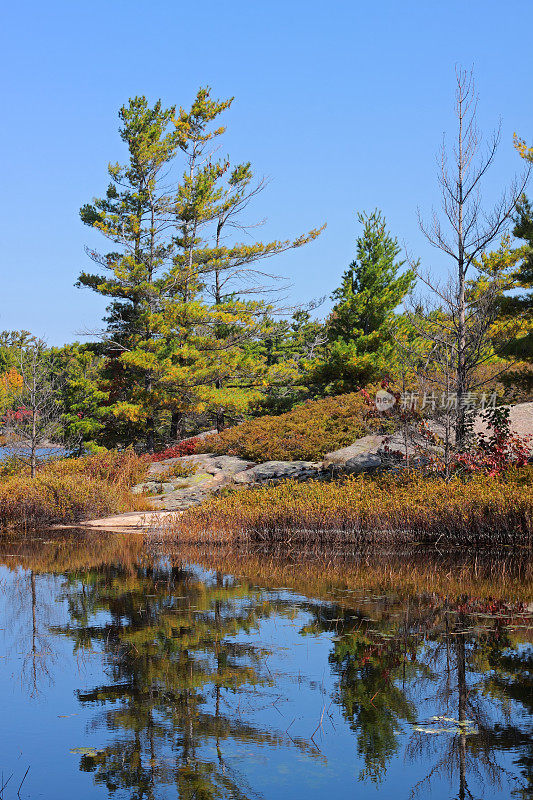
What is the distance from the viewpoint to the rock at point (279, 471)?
18.3 m

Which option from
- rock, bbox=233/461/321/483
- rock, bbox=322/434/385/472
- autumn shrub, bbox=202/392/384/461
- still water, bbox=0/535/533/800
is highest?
autumn shrub, bbox=202/392/384/461

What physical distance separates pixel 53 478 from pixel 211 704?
40.9 ft

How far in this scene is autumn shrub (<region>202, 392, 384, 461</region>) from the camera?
64.6 feet

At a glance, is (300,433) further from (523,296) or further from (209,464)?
(523,296)

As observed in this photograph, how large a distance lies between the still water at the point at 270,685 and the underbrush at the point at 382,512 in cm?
154

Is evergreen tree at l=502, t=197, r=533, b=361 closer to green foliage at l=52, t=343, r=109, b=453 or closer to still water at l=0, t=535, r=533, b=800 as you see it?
still water at l=0, t=535, r=533, b=800

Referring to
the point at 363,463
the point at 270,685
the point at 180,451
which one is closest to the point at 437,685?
the point at 270,685

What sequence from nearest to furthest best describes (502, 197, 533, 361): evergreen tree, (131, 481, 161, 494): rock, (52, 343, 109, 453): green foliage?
(502, 197, 533, 361): evergreen tree
(131, 481, 161, 494): rock
(52, 343, 109, 453): green foliage

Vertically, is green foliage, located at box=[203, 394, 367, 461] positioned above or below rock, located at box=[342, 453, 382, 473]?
above

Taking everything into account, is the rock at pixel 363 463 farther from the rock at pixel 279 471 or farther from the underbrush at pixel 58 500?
the underbrush at pixel 58 500

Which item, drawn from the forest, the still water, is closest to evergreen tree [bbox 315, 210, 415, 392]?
the forest

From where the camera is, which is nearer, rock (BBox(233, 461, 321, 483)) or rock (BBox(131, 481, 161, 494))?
rock (BBox(233, 461, 321, 483))

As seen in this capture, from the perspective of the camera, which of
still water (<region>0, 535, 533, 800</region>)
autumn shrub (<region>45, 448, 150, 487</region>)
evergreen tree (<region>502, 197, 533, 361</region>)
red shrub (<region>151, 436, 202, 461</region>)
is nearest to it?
still water (<region>0, 535, 533, 800</region>)

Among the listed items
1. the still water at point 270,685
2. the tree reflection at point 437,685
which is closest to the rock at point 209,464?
the still water at point 270,685
